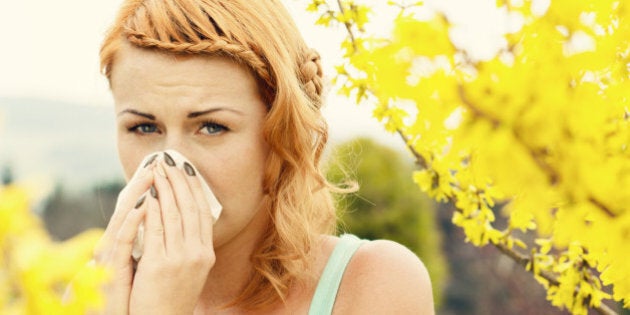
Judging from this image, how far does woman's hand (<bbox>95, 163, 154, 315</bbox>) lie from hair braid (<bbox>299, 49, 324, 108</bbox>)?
63 centimetres

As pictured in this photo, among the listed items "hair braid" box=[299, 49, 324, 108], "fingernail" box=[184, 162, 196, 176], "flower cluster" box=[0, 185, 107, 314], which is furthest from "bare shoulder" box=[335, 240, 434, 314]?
"flower cluster" box=[0, 185, 107, 314]

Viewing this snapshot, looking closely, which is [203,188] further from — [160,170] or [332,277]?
[332,277]

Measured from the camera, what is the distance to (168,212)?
1842 millimetres

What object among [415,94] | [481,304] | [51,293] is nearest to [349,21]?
[415,94]

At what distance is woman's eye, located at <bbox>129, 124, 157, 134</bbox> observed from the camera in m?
1.96

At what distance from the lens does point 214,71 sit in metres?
1.91

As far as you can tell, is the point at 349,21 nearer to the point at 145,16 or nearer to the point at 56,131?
the point at 145,16

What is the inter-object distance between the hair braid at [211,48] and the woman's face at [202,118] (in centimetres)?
2

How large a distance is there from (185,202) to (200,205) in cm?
5

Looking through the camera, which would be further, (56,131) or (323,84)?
(56,131)

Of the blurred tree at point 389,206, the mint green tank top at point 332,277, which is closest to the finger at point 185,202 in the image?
the mint green tank top at point 332,277

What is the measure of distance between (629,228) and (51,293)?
0.58 m

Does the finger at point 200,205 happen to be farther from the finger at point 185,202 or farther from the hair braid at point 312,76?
the hair braid at point 312,76

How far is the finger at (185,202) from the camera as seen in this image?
1833 mm
